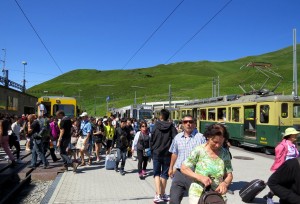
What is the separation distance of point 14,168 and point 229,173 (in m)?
9.16

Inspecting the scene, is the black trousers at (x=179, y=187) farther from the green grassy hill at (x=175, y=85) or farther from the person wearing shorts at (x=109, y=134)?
the green grassy hill at (x=175, y=85)

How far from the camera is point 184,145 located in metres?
6.11

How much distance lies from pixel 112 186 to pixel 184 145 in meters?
3.89

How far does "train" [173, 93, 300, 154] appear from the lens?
16.9 metres

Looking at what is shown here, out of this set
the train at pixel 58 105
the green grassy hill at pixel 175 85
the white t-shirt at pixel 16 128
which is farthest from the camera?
the green grassy hill at pixel 175 85

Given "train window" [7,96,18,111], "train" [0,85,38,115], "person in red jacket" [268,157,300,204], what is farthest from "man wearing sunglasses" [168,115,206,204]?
"train window" [7,96,18,111]

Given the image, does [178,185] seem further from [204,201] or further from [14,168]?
[14,168]

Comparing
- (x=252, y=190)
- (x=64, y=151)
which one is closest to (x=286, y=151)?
(x=252, y=190)

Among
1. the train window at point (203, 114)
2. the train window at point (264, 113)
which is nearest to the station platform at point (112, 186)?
the train window at point (264, 113)

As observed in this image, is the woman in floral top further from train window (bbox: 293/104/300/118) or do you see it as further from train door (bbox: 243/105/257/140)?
train door (bbox: 243/105/257/140)

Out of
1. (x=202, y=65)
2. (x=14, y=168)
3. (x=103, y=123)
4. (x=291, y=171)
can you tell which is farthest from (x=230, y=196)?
(x=202, y=65)

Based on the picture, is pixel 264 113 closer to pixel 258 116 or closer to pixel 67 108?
pixel 258 116

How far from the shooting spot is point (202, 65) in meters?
199

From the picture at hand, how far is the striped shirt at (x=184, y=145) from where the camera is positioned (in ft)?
19.9
